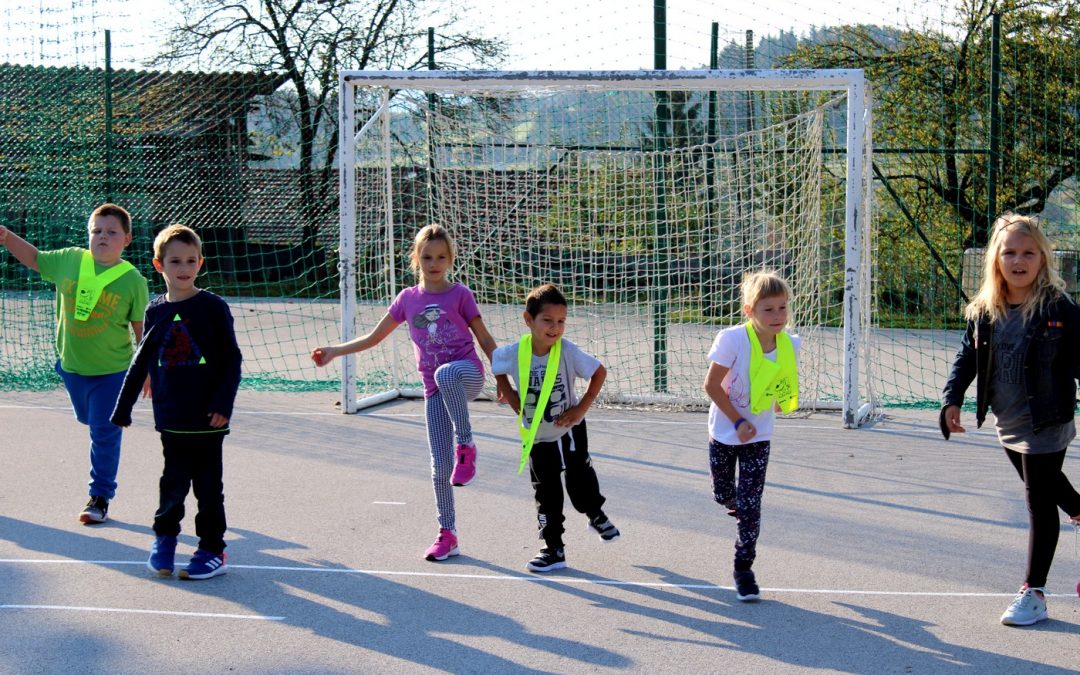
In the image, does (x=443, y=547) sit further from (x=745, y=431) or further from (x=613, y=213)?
(x=613, y=213)

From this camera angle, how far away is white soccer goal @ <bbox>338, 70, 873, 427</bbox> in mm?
9555

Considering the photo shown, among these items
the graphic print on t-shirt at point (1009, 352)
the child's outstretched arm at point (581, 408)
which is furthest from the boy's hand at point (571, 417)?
the graphic print on t-shirt at point (1009, 352)

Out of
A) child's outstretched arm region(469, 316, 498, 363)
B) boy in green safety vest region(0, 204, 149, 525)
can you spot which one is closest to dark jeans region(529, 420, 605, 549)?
child's outstretched arm region(469, 316, 498, 363)

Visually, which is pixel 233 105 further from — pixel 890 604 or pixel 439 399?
pixel 890 604

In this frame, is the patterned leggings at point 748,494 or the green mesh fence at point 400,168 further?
the green mesh fence at point 400,168

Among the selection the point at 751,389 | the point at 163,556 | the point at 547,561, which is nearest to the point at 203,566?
the point at 163,556

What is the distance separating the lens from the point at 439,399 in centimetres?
514

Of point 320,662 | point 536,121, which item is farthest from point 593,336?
point 320,662

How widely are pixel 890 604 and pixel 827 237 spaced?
36.8 ft

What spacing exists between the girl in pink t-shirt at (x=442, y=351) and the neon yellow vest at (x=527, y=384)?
253 millimetres

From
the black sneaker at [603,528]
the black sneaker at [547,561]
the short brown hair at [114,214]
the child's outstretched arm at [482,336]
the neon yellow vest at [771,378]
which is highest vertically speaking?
the short brown hair at [114,214]

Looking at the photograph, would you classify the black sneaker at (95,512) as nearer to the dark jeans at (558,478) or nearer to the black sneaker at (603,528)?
the dark jeans at (558,478)

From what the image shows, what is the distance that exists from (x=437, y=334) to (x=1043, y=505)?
260cm

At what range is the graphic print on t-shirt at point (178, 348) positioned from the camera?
15.7 ft
